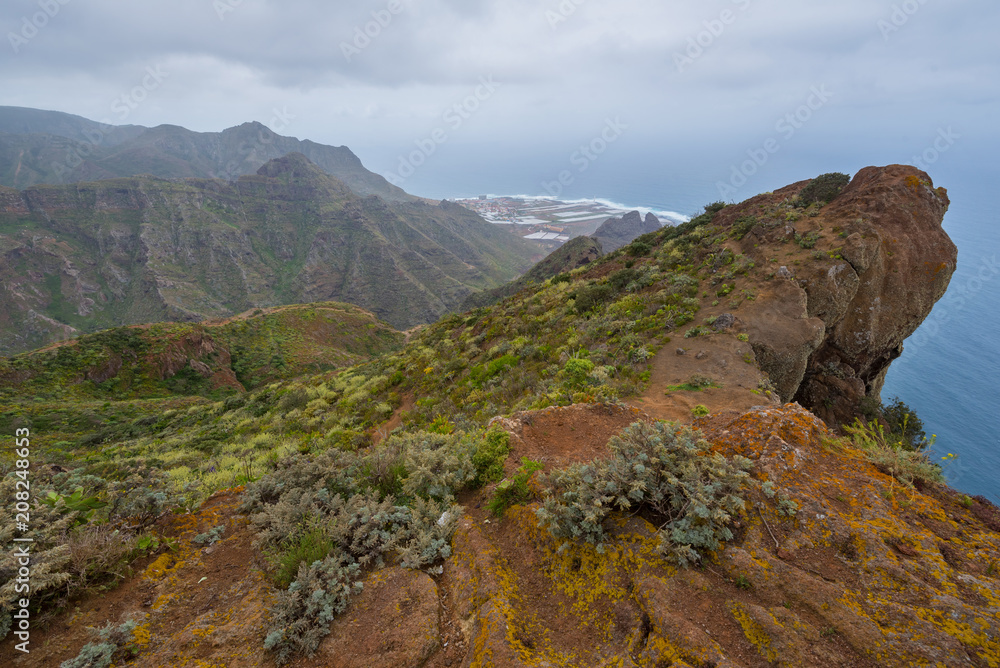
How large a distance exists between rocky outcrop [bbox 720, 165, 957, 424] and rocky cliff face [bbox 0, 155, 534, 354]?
292ft

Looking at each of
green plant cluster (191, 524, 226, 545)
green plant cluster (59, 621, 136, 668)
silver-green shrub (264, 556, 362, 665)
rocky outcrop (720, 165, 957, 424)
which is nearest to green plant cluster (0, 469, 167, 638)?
green plant cluster (191, 524, 226, 545)

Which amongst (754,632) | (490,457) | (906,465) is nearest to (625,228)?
(906,465)

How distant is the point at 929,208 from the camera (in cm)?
1605

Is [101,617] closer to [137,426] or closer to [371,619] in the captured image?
[371,619]

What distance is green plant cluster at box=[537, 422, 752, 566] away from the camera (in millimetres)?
4070

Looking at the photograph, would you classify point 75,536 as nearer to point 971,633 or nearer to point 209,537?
point 209,537

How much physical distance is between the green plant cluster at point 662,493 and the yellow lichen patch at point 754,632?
1.59 feet

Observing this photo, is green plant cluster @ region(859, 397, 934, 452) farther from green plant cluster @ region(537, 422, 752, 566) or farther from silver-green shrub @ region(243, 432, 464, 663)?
silver-green shrub @ region(243, 432, 464, 663)

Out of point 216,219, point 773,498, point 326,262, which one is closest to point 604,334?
point 773,498

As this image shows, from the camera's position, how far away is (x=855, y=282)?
14.2 m

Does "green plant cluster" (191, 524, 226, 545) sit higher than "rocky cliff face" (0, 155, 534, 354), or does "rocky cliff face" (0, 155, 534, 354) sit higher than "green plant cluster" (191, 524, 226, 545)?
"green plant cluster" (191, 524, 226, 545)

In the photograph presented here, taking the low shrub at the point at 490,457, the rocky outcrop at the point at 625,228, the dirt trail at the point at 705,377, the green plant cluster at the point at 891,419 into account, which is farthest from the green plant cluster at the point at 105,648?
the rocky outcrop at the point at 625,228

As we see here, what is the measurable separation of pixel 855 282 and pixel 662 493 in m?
15.3

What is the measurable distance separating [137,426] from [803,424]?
93.7ft
